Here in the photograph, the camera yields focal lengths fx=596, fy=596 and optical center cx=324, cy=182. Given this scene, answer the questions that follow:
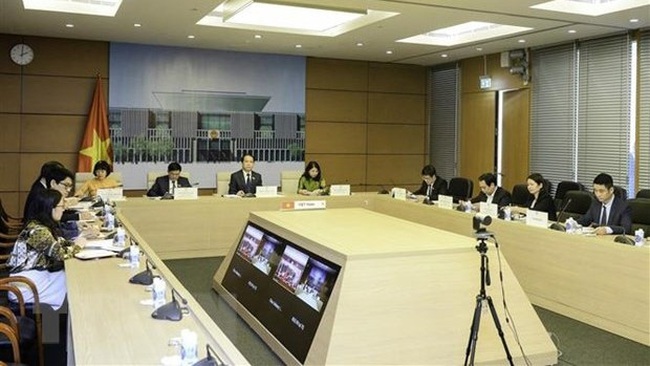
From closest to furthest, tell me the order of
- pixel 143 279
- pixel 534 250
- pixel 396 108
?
1. pixel 143 279
2. pixel 534 250
3. pixel 396 108

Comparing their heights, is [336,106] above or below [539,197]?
above

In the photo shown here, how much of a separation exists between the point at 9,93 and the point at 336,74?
510cm

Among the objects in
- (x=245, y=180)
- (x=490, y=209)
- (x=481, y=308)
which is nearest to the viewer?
(x=481, y=308)

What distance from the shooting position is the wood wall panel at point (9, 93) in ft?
27.5

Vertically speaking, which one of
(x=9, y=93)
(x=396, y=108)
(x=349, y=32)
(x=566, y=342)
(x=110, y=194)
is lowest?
(x=566, y=342)

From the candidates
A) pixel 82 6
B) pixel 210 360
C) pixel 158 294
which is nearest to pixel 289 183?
pixel 82 6

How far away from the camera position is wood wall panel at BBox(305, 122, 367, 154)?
10273 mm

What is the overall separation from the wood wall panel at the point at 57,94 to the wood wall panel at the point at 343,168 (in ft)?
11.9

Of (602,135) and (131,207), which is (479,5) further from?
(131,207)

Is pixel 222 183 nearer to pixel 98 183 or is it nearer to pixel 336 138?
pixel 98 183

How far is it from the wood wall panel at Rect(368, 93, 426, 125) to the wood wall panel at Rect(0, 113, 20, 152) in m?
5.68

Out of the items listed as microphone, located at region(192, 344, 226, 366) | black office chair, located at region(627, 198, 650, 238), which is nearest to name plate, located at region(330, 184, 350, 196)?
black office chair, located at region(627, 198, 650, 238)

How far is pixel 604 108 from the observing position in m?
7.80

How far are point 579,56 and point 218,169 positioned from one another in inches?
221
